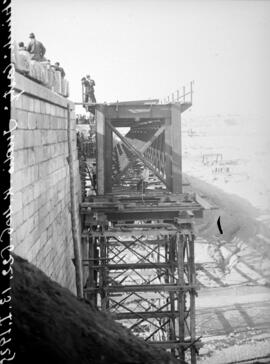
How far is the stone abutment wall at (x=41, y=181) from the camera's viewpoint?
451cm

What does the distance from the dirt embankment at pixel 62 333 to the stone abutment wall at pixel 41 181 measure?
4.86 feet

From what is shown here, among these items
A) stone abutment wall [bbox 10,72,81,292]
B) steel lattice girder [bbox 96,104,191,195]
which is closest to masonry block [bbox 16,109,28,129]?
stone abutment wall [bbox 10,72,81,292]

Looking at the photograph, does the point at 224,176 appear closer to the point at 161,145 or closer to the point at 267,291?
the point at 267,291

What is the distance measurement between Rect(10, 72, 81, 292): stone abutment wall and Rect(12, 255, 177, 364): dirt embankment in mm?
1483

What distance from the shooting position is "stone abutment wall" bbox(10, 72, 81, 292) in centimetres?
451

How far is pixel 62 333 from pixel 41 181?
138 inches

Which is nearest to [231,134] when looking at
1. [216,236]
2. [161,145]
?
[216,236]

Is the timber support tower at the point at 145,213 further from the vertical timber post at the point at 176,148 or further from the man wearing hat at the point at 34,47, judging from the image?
the man wearing hat at the point at 34,47

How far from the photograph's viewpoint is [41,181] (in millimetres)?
5734

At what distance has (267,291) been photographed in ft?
62.7

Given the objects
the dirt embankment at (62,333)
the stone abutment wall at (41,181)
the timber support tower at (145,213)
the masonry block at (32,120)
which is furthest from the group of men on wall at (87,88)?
the dirt embankment at (62,333)

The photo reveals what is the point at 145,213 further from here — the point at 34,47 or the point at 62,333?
the point at 62,333

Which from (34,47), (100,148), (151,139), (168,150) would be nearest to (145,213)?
(168,150)

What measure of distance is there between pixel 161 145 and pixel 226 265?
13779mm
